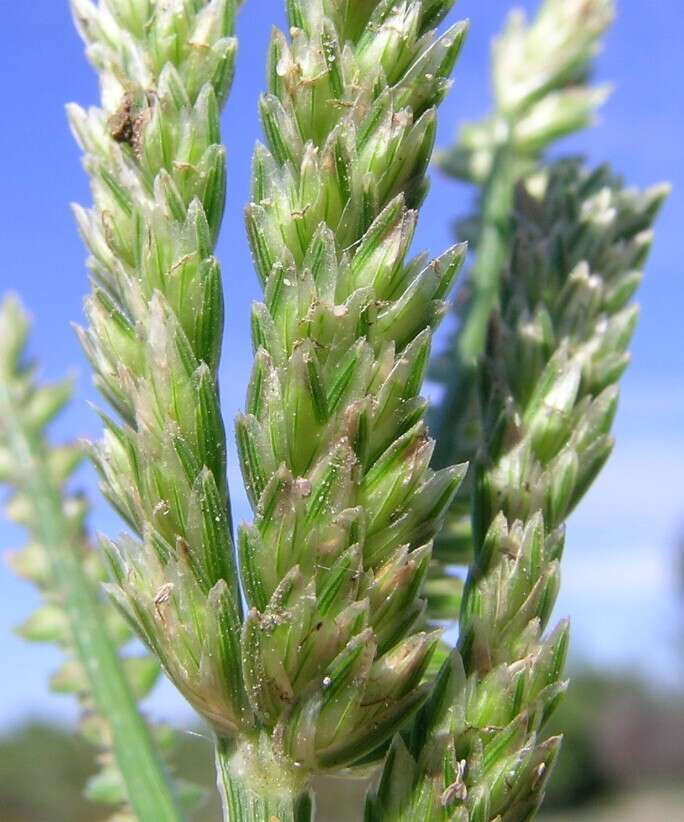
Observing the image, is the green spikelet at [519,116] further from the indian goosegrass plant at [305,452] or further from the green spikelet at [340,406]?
the green spikelet at [340,406]

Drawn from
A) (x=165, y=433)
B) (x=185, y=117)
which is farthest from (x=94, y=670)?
(x=185, y=117)

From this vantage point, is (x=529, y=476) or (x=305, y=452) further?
(x=529, y=476)

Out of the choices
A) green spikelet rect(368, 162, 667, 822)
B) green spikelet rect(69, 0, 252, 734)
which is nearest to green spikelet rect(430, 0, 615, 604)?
green spikelet rect(368, 162, 667, 822)

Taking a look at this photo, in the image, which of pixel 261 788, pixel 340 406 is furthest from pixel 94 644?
pixel 340 406

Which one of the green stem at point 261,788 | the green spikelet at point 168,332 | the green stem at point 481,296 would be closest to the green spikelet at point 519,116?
the green stem at point 481,296

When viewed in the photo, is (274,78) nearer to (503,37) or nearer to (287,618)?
(287,618)

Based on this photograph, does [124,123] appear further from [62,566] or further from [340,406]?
[62,566]

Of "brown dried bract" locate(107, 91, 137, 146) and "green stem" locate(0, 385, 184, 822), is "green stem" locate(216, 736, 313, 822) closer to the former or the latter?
"green stem" locate(0, 385, 184, 822)
